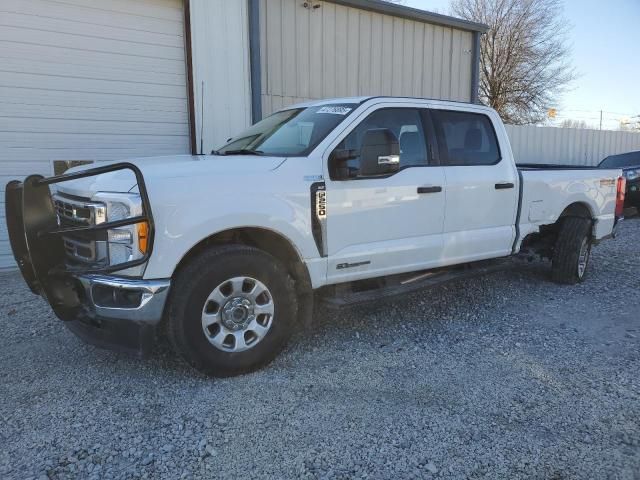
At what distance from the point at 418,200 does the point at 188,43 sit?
5.35 meters

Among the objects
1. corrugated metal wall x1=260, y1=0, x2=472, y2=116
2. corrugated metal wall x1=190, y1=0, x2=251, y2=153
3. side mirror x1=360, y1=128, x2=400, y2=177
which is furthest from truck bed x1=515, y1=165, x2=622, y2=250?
corrugated metal wall x1=260, y1=0, x2=472, y2=116

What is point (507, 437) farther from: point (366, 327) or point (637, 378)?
point (366, 327)

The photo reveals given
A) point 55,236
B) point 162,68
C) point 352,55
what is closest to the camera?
point 55,236

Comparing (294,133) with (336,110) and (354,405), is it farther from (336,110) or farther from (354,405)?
(354,405)

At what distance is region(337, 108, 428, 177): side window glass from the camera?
4.24m

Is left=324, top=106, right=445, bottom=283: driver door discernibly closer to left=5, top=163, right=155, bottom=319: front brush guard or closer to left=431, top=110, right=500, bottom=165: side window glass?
left=431, top=110, right=500, bottom=165: side window glass

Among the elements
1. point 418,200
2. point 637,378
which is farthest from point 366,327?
point 637,378

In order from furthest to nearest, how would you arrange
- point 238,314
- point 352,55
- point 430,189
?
point 352,55 < point 430,189 < point 238,314

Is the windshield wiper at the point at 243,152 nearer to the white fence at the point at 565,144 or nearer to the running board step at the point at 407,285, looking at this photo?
the running board step at the point at 407,285

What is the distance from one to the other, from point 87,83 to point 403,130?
5.10 m

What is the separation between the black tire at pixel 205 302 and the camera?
3.38m

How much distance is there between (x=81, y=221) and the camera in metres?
3.46

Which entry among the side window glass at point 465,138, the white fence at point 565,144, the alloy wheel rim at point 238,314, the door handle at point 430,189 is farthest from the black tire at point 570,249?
the white fence at point 565,144

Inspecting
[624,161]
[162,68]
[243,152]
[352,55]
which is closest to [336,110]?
[243,152]
